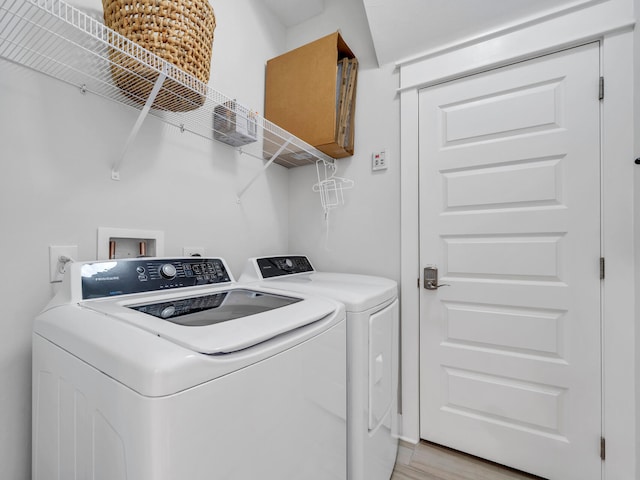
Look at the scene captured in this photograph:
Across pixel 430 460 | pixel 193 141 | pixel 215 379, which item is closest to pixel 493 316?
pixel 430 460

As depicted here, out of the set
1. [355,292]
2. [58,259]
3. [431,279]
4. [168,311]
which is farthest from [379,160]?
[58,259]

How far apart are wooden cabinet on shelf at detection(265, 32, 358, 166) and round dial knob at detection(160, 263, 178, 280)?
1076mm

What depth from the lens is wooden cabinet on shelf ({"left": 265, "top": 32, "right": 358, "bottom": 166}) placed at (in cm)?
175

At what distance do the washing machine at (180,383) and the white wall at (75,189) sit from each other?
17cm

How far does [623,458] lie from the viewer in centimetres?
129

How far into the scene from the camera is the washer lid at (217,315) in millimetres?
637

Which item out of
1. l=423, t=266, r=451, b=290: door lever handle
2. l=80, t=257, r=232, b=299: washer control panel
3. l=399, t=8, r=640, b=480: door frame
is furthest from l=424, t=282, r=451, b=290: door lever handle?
l=80, t=257, r=232, b=299: washer control panel

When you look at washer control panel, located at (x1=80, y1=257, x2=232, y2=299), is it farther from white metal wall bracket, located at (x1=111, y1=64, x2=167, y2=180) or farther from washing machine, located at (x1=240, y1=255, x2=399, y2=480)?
white metal wall bracket, located at (x1=111, y1=64, x2=167, y2=180)

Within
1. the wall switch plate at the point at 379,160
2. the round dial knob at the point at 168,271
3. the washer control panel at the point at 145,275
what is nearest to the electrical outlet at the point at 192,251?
the washer control panel at the point at 145,275

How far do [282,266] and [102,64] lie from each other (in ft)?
3.99

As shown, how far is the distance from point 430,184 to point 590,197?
718mm

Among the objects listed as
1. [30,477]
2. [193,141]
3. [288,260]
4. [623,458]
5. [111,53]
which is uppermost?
[111,53]

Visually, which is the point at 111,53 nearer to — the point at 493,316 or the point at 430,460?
the point at 493,316

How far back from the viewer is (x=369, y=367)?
1.14m
